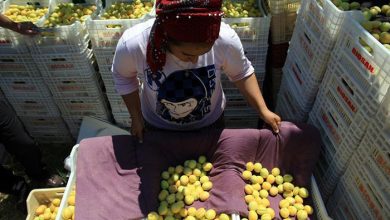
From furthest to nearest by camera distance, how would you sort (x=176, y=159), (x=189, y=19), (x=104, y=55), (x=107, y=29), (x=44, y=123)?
(x=44, y=123) → (x=104, y=55) → (x=107, y=29) → (x=176, y=159) → (x=189, y=19)

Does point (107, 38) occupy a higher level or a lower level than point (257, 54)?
higher

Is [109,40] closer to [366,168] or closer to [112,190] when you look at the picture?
[112,190]

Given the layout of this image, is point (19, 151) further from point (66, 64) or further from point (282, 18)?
point (282, 18)

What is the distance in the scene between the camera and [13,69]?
9.51 feet

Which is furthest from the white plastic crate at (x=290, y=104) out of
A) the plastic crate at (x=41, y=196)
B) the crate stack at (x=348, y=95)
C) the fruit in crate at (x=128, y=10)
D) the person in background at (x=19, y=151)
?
the person in background at (x=19, y=151)

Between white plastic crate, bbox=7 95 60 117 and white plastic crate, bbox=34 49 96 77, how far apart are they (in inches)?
12.7

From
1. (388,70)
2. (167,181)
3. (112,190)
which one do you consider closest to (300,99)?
(388,70)

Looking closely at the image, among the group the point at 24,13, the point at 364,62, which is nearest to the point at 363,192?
the point at 364,62

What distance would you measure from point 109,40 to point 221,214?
162 cm

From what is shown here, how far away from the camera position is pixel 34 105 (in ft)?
10.4

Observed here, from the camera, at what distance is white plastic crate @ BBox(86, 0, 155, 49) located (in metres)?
2.60

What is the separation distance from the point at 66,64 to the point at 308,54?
1.92 m

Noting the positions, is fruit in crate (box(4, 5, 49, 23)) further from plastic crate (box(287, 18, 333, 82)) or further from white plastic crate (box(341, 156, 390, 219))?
white plastic crate (box(341, 156, 390, 219))

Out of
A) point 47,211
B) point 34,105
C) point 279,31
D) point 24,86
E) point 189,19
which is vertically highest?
point 189,19
